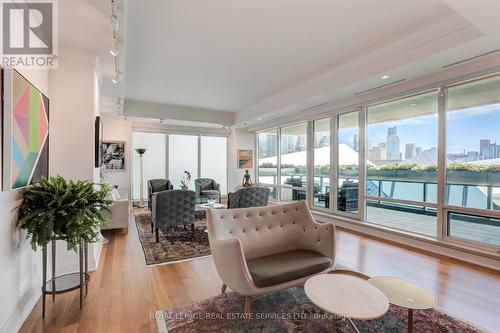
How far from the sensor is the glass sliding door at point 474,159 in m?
3.29

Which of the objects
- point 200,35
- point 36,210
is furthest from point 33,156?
point 200,35

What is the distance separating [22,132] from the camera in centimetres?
195

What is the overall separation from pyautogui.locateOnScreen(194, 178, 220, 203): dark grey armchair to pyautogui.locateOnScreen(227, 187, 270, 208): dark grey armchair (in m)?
2.32

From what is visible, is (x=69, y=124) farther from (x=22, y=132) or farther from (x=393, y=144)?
(x=393, y=144)

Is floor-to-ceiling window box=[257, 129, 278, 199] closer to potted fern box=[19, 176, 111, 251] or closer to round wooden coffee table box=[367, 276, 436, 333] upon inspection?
round wooden coffee table box=[367, 276, 436, 333]

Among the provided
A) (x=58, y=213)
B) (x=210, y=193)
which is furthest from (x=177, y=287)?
(x=210, y=193)

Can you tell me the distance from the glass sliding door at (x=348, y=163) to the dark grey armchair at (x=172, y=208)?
3.33 metres

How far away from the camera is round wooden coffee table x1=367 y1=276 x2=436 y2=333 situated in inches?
67.2

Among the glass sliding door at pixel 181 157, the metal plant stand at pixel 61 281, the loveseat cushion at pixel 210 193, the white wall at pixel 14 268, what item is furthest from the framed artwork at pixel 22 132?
the glass sliding door at pixel 181 157

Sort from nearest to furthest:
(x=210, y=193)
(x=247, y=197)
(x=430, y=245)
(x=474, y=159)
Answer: (x=474, y=159), (x=430, y=245), (x=247, y=197), (x=210, y=193)

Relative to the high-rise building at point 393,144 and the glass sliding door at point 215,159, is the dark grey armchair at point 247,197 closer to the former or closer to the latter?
the high-rise building at point 393,144

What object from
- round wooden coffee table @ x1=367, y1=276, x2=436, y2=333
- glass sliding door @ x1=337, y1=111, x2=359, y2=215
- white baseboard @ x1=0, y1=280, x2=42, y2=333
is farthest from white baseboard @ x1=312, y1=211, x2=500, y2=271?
white baseboard @ x1=0, y1=280, x2=42, y2=333

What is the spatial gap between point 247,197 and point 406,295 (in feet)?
11.1

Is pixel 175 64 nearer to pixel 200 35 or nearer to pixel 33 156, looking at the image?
pixel 200 35
